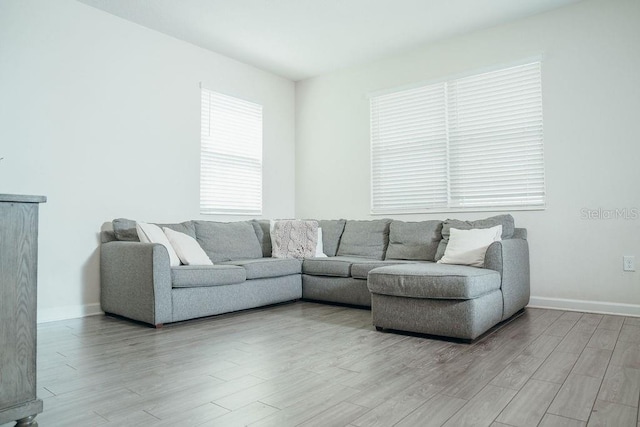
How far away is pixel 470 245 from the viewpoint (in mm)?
3408

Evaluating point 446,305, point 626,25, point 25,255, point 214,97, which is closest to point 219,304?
point 446,305

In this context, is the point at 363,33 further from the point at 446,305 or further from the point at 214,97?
the point at 446,305

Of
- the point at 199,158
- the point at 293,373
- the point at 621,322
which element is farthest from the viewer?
the point at 199,158

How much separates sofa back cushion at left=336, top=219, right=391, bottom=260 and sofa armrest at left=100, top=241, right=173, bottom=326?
6.60 ft

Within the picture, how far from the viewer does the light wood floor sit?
1.61 metres

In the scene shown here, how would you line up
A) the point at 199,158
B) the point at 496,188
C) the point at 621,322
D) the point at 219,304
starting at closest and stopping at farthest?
1. the point at 621,322
2. the point at 219,304
3. the point at 496,188
4. the point at 199,158

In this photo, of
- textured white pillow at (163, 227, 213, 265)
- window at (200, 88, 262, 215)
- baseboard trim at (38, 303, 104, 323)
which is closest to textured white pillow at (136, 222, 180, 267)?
textured white pillow at (163, 227, 213, 265)

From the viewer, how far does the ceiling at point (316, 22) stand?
3.69 meters

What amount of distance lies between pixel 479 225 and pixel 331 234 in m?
1.64

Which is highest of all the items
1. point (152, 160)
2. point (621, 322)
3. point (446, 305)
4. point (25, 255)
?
point (152, 160)

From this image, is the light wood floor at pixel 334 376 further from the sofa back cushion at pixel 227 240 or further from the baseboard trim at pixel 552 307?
the sofa back cushion at pixel 227 240

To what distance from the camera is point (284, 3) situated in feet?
12.0

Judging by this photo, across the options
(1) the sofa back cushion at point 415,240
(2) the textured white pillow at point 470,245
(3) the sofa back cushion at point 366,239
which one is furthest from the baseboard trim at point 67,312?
(2) the textured white pillow at point 470,245

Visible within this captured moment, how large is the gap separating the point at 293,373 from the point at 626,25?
12.4 ft
